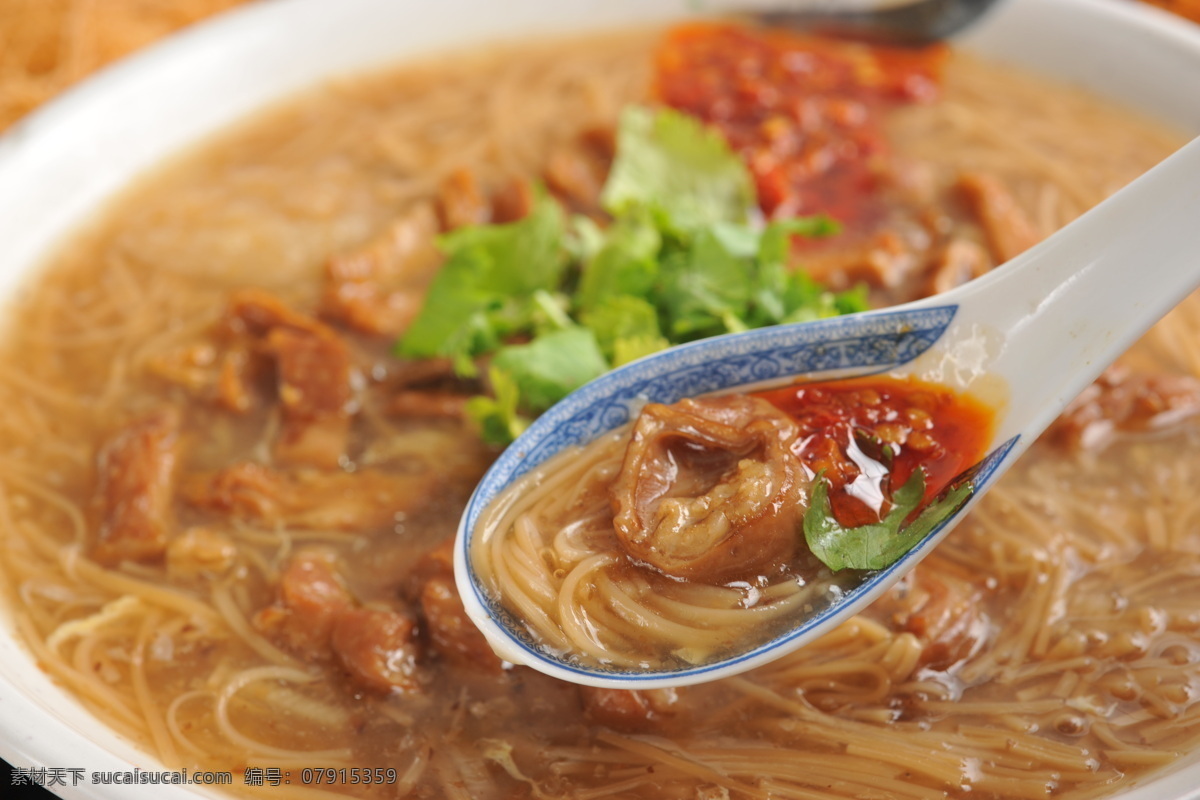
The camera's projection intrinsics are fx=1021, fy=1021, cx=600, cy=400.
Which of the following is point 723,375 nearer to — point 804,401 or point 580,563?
point 804,401

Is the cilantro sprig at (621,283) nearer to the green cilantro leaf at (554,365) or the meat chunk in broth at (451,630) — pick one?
the green cilantro leaf at (554,365)

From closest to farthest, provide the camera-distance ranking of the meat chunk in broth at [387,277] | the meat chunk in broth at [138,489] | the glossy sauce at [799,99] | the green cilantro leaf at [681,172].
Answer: the meat chunk in broth at [138,489]
the meat chunk in broth at [387,277]
the green cilantro leaf at [681,172]
the glossy sauce at [799,99]

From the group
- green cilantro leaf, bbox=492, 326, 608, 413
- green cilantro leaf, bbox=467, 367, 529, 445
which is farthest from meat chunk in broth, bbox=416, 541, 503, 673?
green cilantro leaf, bbox=492, 326, 608, 413

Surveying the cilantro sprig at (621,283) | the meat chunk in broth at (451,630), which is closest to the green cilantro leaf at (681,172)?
the cilantro sprig at (621,283)

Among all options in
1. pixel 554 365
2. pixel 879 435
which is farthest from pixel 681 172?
pixel 879 435

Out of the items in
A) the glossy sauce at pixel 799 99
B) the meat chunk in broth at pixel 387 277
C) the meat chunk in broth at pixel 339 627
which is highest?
the glossy sauce at pixel 799 99
